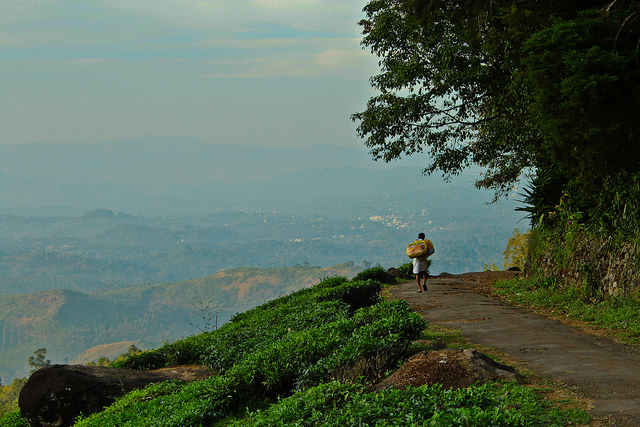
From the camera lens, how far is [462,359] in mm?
5102

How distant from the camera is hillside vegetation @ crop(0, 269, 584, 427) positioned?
3949 mm

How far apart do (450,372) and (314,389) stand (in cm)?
127

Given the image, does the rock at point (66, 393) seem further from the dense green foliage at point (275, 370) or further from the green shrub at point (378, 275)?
the green shrub at point (378, 275)

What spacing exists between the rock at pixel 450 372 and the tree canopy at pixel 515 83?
4.54 m

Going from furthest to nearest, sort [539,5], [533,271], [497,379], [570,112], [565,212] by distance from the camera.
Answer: [533,271] → [565,212] → [539,5] → [570,112] → [497,379]

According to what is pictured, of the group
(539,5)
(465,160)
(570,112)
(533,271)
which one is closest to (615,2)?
(539,5)

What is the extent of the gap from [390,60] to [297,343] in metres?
10.6

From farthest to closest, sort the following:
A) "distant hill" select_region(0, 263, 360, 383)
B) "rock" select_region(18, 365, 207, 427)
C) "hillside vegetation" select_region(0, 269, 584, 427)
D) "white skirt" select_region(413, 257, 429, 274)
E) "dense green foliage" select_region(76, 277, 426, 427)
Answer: "distant hill" select_region(0, 263, 360, 383) → "white skirt" select_region(413, 257, 429, 274) → "rock" select_region(18, 365, 207, 427) → "dense green foliage" select_region(76, 277, 426, 427) → "hillside vegetation" select_region(0, 269, 584, 427)

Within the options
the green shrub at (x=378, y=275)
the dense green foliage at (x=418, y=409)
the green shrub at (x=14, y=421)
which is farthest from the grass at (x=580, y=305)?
the green shrub at (x=14, y=421)

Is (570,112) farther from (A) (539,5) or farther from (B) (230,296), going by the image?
(B) (230,296)

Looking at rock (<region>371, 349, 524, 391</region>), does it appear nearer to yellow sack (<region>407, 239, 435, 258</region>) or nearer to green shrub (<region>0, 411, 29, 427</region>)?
green shrub (<region>0, 411, 29, 427</region>)

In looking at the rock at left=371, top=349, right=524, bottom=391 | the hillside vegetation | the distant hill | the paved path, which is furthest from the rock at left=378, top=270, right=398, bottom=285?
the distant hill

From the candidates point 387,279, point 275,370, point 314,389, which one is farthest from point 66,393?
point 387,279

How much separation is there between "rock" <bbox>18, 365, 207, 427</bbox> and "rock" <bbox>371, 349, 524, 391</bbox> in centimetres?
416
